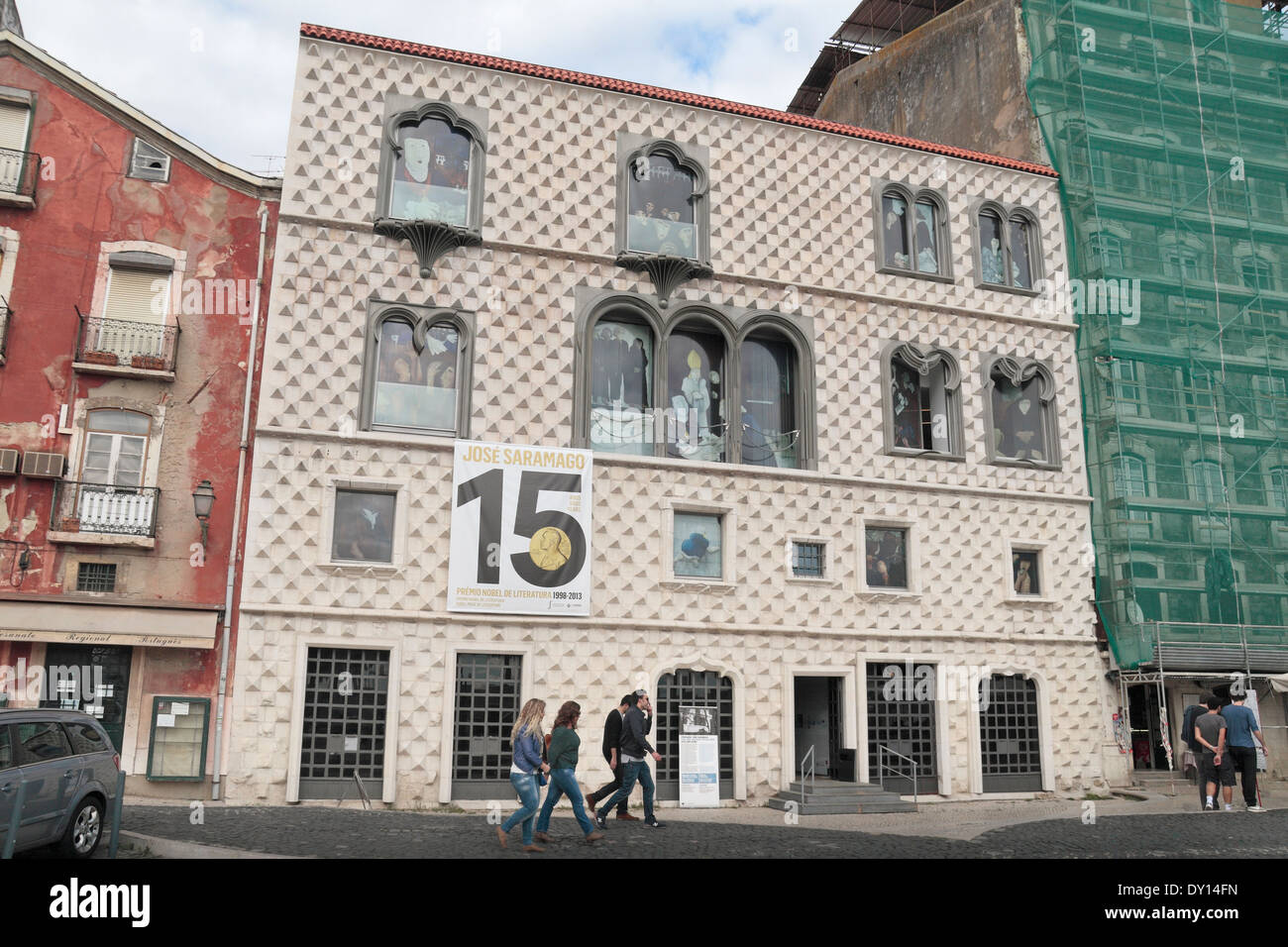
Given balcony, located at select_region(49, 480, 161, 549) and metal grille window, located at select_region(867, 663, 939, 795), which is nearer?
balcony, located at select_region(49, 480, 161, 549)

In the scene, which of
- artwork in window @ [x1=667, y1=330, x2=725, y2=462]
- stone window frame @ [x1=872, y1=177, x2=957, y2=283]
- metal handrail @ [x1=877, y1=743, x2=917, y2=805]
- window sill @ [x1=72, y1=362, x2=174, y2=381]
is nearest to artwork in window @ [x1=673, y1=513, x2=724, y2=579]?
artwork in window @ [x1=667, y1=330, x2=725, y2=462]

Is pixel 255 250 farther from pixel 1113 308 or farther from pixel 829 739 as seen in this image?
pixel 1113 308

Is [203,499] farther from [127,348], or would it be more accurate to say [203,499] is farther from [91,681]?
[91,681]

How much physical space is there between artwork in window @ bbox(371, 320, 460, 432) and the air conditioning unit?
19.2ft

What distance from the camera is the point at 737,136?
2567cm

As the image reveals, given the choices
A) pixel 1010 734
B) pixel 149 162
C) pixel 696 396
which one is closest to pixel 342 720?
pixel 696 396

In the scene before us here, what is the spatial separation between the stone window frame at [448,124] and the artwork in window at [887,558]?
37.2 feet

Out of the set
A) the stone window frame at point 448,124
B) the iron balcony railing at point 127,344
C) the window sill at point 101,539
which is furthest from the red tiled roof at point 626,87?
the window sill at point 101,539

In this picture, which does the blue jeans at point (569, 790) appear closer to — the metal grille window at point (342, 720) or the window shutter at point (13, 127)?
the metal grille window at point (342, 720)

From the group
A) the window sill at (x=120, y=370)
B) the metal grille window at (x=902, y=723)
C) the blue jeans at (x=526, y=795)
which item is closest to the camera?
the blue jeans at (x=526, y=795)

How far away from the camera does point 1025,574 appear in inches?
1025

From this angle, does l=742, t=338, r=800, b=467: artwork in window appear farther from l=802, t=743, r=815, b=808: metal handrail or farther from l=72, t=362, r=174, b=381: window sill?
l=72, t=362, r=174, b=381: window sill

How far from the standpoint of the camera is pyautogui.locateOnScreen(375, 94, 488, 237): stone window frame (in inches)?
894

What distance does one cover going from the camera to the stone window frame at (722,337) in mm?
23281
